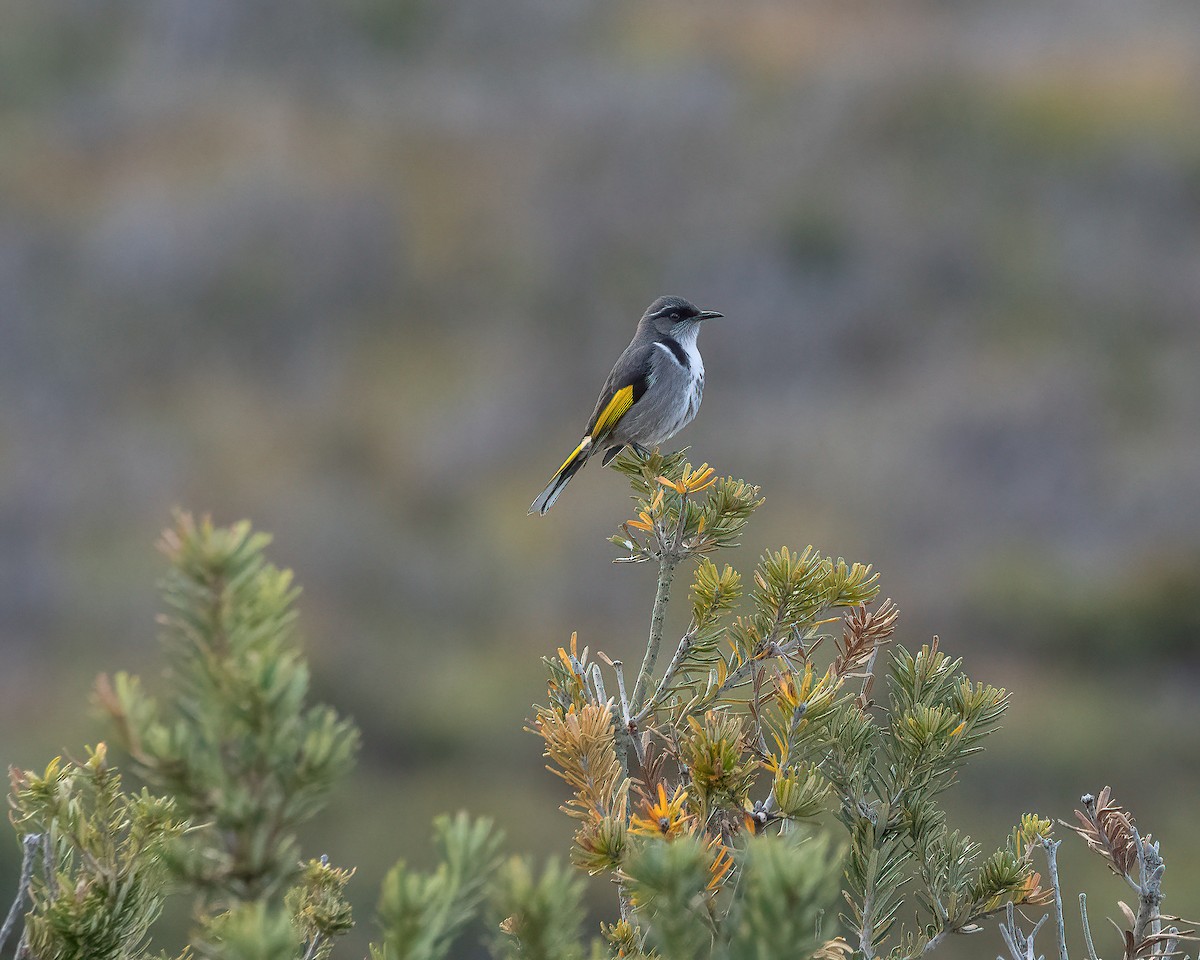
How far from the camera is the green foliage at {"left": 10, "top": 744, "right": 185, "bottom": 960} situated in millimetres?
1368

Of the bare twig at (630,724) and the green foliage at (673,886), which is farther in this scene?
the bare twig at (630,724)

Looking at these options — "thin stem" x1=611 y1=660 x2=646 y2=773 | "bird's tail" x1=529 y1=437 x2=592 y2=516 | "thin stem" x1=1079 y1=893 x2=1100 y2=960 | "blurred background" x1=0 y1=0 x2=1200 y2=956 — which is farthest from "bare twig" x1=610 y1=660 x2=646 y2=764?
"blurred background" x1=0 y1=0 x2=1200 y2=956

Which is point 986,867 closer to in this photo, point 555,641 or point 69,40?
point 555,641

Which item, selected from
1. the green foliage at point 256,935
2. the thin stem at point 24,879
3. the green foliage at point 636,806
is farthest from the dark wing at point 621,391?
the green foliage at point 256,935

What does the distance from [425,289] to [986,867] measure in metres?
21.8

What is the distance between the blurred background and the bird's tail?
10.8m

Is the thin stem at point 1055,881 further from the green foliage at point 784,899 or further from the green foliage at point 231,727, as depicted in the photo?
the green foliage at point 231,727

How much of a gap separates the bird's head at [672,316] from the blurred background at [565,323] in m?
10.1

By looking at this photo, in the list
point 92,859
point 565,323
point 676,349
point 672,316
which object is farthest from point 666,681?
point 565,323

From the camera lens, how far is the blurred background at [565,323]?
56.0 ft

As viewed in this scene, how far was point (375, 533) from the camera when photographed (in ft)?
63.5

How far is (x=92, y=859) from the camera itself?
1377 mm

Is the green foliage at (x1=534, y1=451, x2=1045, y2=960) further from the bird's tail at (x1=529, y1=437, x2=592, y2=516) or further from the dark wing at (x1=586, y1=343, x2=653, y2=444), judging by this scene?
the dark wing at (x1=586, y1=343, x2=653, y2=444)

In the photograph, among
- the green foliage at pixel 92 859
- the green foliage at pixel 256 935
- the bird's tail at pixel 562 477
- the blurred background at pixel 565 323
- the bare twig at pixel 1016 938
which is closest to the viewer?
the green foliage at pixel 256 935
